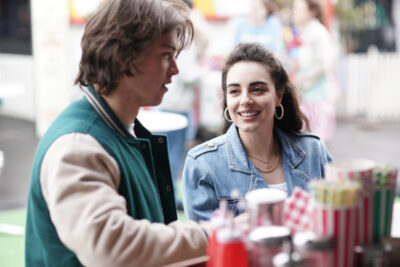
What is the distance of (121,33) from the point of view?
1.42m

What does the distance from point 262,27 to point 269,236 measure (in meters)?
5.10

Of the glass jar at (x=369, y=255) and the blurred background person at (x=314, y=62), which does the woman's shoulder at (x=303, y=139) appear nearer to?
the glass jar at (x=369, y=255)

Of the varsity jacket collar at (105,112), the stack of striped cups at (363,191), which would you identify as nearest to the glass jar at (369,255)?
the stack of striped cups at (363,191)

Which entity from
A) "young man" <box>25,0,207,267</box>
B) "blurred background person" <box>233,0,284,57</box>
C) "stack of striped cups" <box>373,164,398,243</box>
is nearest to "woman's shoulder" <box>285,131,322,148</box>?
"young man" <box>25,0,207,267</box>

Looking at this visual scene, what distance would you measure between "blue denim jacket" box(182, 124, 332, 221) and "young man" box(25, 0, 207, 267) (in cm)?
43

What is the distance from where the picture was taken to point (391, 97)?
904 centimetres

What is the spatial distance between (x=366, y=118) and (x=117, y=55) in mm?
8244

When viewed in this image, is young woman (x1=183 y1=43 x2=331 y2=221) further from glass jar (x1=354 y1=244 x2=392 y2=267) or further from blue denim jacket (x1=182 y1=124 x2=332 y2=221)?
glass jar (x1=354 y1=244 x2=392 y2=267)

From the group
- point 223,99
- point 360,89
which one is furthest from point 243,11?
point 223,99

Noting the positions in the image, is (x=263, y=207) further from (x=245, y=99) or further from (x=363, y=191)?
(x=245, y=99)

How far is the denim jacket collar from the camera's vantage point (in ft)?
7.05

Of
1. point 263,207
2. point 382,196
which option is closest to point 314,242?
point 263,207

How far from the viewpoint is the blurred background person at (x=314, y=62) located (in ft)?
17.8

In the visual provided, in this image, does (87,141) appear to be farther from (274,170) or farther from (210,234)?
(274,170)
